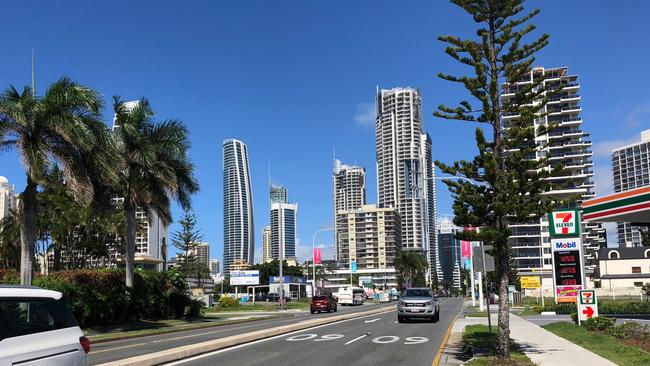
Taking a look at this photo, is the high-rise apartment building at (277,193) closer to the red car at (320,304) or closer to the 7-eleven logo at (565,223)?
the red car at (320,304)

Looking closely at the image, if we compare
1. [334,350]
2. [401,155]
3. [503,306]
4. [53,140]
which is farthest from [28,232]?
[401,155]

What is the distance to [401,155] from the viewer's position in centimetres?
18625

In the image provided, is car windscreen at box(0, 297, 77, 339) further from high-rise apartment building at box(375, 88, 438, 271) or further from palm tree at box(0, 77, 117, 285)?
high-rise apartment building at box(375, 88, 438, 271)

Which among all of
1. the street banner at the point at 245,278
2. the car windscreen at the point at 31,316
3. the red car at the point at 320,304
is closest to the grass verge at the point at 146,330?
the red car at the point at 320,304

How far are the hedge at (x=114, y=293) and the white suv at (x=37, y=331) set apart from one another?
72.4ft

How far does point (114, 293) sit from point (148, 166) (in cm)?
755

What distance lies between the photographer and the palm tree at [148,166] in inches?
1357

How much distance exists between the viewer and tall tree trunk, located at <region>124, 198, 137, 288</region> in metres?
34.2

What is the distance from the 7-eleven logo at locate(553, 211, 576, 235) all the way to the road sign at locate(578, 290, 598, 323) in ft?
23.8

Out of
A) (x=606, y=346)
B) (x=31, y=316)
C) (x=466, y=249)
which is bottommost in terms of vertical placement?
(x=606, y=346)

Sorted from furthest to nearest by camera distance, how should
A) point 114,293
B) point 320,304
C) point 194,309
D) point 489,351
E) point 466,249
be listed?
point 320,304 → point 466,249 → point 194,309 → point 114,293 → point 489,351

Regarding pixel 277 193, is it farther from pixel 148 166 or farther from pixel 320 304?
pixel 148 166

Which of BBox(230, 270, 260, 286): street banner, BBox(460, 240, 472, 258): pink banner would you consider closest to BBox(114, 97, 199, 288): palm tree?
BBox(460, 240, 472, 258): pink banner

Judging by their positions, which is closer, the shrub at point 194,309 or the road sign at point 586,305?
the road sign at point 586,305
